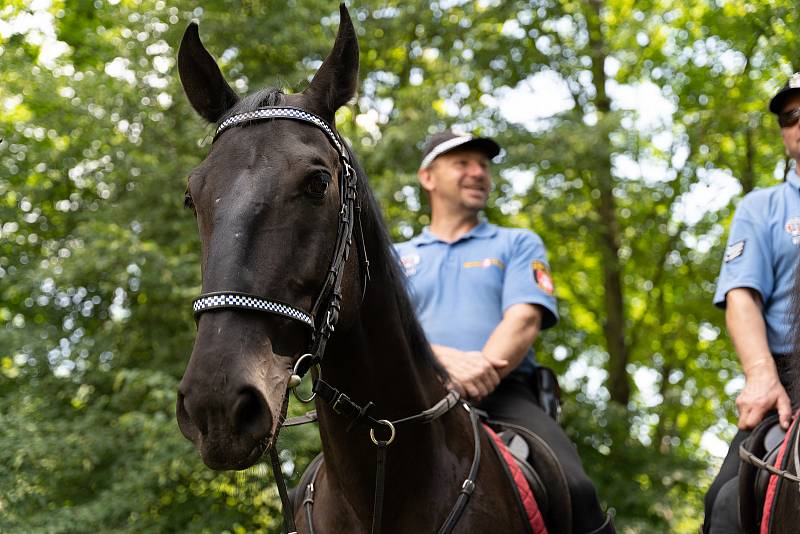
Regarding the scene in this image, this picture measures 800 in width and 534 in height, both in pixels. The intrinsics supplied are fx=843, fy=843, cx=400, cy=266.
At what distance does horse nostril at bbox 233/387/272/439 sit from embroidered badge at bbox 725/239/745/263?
2760 mm

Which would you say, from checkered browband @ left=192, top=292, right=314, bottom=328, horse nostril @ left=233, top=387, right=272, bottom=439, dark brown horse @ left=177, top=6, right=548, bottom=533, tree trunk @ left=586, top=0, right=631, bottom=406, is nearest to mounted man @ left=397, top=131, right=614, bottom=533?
dark brown horse @ left=177, top=6, right=548, bottom=533

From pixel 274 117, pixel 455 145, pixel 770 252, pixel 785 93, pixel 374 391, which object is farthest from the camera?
pixel 455 145

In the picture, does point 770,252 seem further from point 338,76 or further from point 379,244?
point 338,76

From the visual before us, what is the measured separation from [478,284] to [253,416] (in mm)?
2476

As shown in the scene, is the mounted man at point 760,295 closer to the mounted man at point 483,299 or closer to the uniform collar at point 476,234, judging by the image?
the mounted man at point 483,299

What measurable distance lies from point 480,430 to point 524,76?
8.36 meters

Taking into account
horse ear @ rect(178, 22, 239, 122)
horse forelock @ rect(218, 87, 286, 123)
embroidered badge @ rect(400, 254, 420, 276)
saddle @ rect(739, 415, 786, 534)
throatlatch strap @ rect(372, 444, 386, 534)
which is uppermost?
horse ear @ rect(178, 22, 239, 122)

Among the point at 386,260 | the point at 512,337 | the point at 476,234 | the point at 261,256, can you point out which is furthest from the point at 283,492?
the point at 476,234

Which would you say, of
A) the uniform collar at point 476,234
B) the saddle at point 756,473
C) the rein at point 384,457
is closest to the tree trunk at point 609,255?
the uniform collar at point 476,234

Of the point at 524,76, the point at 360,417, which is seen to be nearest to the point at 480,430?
the point at 360,417

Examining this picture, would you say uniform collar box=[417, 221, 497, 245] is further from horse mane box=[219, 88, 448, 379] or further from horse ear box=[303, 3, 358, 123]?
horse ear box=[303, 3, 358, 123]

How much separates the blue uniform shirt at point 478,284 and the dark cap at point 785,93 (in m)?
1.37

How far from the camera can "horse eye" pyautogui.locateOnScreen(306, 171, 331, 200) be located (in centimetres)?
254

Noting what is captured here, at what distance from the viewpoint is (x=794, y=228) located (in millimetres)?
3984
